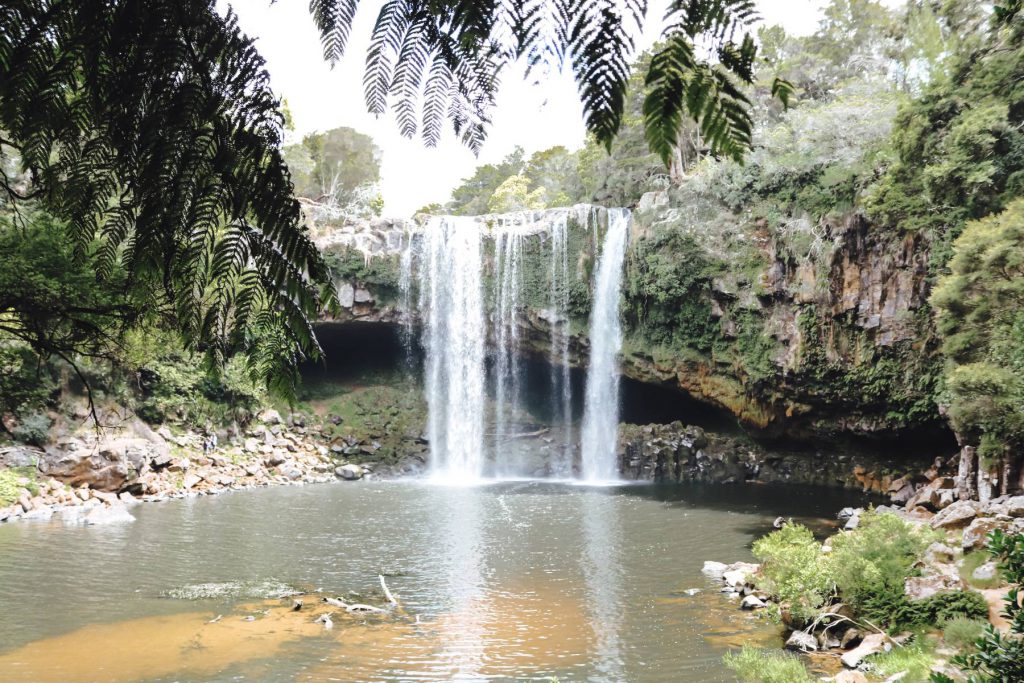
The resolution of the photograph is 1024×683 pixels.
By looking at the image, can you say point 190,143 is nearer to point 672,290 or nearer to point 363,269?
point 672,290

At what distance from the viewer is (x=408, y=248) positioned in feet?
93.0

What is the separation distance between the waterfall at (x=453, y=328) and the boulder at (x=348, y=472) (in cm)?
349

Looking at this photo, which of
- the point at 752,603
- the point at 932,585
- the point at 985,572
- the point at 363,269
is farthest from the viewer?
the point at 363,269

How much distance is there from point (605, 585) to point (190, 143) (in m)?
10.0

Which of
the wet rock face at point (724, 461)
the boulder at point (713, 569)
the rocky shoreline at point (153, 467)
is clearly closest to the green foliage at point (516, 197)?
the wet rock face at point (724, 461)

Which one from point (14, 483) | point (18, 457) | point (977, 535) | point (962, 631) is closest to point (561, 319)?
point (18, 457)

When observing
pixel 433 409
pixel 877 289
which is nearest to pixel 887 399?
pixel 877 289

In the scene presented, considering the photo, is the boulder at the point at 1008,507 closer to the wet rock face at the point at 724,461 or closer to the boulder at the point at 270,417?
the wet rock face at the point at 724,461

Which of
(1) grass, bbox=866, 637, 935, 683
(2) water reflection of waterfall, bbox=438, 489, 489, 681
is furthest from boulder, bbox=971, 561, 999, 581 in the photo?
(2) water reflection of waterfall, bbox=438, 489, 489, 681

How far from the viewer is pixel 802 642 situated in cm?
758

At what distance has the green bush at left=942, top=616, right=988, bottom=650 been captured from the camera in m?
6.34

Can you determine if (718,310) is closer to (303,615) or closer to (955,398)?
(955,398)

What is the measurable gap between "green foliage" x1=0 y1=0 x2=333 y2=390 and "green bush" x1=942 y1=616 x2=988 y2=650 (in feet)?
23.1

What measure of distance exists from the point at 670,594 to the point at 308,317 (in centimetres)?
943
